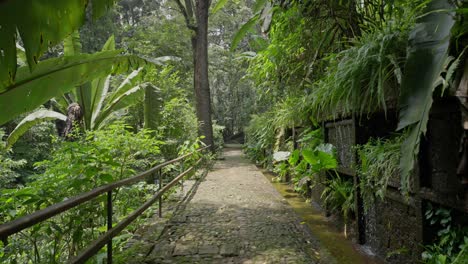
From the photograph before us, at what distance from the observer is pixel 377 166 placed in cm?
334

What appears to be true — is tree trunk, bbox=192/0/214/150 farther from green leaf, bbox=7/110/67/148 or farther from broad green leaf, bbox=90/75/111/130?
green leaf, bbox=7/110/67/148

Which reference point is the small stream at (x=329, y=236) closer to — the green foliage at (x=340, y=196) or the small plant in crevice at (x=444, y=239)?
the green foliage at (x=340, y=196)

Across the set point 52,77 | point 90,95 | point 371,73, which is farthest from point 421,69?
point 90,95

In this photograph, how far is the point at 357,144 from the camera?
159 inches

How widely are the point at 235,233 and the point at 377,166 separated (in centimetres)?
207

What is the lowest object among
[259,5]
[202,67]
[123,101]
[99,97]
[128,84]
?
[123,101]

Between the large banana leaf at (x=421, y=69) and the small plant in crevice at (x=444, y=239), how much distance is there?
60cm

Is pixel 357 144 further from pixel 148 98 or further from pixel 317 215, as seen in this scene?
pixel 148 98

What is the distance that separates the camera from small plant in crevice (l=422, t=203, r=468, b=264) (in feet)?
8.13

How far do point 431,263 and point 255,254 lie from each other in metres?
1.74

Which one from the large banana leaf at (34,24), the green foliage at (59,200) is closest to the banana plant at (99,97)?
the green foliage at (59,200)

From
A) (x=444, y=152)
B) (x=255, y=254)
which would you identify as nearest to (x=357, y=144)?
(x=444, y=152)

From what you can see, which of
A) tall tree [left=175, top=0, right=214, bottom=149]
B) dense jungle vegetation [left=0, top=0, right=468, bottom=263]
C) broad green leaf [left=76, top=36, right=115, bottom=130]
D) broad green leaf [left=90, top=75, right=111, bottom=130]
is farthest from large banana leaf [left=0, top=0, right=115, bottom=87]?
tall tree [left=175, top=0, right=214, bottom=149]

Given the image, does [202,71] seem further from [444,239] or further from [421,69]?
[444,239]
